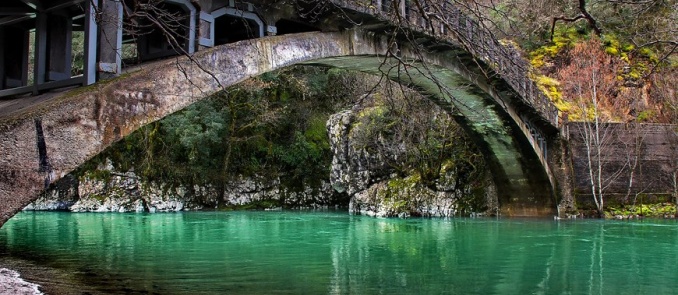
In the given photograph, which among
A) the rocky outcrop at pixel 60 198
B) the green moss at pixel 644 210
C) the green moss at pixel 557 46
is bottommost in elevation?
the green moss at pixel 644 210

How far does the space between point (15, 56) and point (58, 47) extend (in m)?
2.19

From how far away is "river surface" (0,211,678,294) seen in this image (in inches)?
297

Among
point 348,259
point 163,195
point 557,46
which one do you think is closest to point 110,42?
point 348,259

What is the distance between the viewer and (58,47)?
23.0 feet

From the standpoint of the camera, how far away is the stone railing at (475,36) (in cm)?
782

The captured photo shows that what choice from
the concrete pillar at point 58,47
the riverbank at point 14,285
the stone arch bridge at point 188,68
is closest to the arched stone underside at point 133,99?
the stone arch bridge at point 188,68

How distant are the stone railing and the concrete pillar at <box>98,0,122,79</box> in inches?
94.8

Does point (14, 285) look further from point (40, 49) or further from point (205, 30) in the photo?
point (205, 30)

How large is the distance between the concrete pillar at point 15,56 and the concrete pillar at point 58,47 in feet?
6.21

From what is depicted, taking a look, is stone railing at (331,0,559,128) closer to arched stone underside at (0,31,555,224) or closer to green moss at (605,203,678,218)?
arched stone underside at (0,31,555,224)

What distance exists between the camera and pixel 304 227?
1702cm

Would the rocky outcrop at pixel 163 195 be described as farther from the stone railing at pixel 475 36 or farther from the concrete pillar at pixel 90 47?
the concrete pillar at pixel 90 47

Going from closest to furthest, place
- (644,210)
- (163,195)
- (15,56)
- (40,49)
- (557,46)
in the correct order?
(40,49) < (15,56) < (644,210) < (557,46) < (163,195)

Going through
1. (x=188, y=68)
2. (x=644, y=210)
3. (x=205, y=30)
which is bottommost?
(x=644, y=210)
